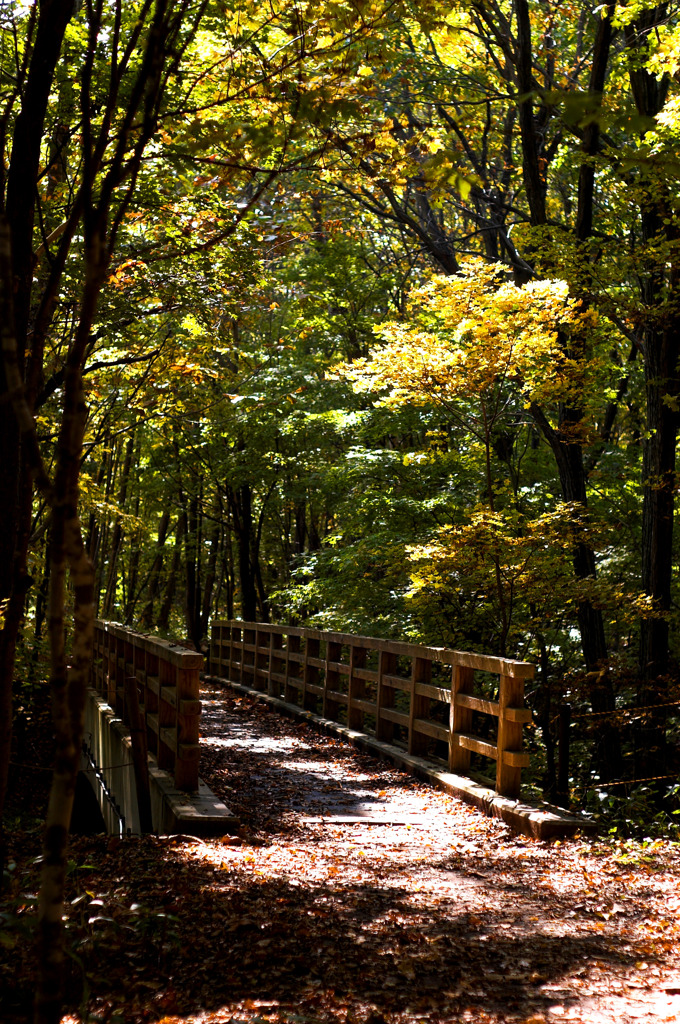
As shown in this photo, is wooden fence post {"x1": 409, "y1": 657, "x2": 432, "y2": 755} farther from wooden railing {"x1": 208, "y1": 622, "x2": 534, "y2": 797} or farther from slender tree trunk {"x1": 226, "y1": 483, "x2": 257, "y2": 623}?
slender tree trunk {"x1": 226, "y1": 483, "x2": 257, "y2": 623}

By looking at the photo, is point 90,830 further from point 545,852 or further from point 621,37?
point 621,37

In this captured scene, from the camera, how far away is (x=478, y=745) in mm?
6816

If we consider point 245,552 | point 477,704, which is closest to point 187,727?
point 477,704

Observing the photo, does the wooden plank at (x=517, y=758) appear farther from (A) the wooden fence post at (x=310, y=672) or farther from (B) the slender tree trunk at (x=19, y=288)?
(A) the wooden fence post at (x=310, y=672)

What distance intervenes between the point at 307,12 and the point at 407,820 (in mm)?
5153

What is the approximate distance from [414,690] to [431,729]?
38 cm

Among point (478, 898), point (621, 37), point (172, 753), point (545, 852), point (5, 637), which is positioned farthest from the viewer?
point (621, 37)

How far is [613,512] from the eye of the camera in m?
12.9

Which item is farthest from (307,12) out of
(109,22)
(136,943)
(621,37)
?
(621,37)

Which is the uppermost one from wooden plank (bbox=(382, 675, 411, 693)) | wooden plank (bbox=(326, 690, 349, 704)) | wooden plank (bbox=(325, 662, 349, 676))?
wooden plank (bbox=(382, 675, 411, 693))

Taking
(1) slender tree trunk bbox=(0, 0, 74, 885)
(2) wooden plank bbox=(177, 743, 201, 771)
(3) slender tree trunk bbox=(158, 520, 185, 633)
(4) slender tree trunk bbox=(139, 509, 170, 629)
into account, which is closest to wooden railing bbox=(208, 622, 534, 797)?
(2) wooden plank bbox=(177, 743, 201, 771)

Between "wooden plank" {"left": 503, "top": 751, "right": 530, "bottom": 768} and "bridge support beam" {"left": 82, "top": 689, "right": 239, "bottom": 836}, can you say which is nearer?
"bridge support beam" {"left": 82, "top": 689, "right": 239, "bottom": 836}

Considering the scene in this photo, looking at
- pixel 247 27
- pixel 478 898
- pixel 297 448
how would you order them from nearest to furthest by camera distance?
1. pixel 478 898
2. pixel 247 27
3. pixel 297 448

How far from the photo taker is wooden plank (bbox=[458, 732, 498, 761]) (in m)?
6.55
